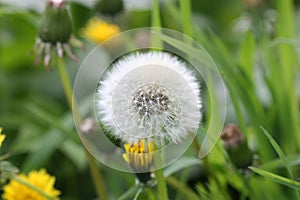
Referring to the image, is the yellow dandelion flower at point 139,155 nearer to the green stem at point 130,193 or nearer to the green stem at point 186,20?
the green stem at point 130,193

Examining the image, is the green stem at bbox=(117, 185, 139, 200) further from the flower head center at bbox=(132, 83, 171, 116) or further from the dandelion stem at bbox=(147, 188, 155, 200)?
the flower head center at bbox=(132, 83, 171, 116)

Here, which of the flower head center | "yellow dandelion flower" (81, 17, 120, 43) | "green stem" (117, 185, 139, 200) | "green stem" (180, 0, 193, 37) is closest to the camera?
the flower head center

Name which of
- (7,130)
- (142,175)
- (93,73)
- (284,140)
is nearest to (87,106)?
(93,73)

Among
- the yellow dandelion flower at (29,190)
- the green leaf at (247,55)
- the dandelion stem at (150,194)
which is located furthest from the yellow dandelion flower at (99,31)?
the dandelion stem at (150,194)

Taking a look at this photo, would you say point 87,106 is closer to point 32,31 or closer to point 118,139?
point 32,31

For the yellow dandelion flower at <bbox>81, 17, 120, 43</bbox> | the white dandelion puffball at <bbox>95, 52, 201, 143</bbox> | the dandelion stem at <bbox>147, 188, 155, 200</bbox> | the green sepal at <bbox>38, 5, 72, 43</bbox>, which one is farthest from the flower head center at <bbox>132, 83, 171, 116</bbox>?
the yellow dandelion flower at <bbox>81, 17, 120, 43</bbox>

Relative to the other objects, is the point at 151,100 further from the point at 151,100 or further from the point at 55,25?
the point at 55,25

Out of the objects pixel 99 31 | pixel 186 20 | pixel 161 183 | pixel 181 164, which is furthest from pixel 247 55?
pixel 99 31

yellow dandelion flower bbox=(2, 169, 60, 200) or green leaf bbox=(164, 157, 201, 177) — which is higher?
Result: green leaf bbox=(164, 157, 201, 177)
